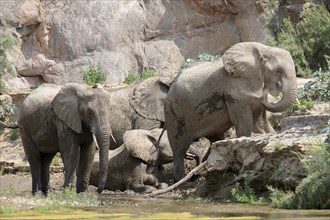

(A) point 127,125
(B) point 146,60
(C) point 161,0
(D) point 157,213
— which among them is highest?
(C) point 161,0

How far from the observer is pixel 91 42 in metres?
Answer: 40.6

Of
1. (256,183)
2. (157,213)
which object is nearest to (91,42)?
(256,183)

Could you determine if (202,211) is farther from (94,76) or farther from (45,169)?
(94,76)

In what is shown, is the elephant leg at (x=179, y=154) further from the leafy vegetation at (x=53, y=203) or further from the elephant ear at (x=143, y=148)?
the leafy vegetation at (x=53, y=203)

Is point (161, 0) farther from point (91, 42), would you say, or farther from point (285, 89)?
point (285, 89)

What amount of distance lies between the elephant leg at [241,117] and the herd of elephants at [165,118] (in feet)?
0.06

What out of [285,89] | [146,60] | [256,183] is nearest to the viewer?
[256,183]

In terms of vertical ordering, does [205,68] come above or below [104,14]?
below

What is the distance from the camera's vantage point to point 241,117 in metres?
19.6

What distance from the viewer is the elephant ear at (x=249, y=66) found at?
19750 millimetres

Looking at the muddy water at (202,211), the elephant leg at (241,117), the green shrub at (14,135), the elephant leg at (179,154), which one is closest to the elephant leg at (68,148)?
the elephant leg at (179,154)

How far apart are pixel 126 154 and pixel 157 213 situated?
9.83 m

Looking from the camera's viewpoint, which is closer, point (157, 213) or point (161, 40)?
point (157, 213)

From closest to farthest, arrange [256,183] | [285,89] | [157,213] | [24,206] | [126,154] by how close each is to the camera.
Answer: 1. [157,213]
2. [24,206]
3. [256,183]
4. [285,89]
5. [126,154]
